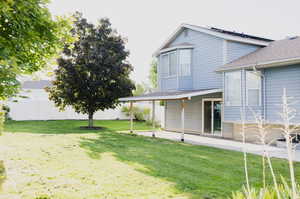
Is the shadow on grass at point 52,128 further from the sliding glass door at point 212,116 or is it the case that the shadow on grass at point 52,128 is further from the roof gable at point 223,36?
the roof gable at point 223,36

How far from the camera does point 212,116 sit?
1502cm

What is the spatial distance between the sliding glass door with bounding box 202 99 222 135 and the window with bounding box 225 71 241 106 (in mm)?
1426

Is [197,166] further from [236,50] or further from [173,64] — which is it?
[173,64]

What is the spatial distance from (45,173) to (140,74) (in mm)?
48433

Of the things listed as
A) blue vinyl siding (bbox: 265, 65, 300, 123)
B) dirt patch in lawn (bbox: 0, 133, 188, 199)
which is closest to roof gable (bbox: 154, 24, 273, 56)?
blue vinyl siding (bbox: 265, 65, 300, 123)

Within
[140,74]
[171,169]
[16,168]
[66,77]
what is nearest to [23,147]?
[16,168]

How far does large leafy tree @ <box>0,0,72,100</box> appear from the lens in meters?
3.51

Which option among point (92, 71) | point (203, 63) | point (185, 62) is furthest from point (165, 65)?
point (92, 71)

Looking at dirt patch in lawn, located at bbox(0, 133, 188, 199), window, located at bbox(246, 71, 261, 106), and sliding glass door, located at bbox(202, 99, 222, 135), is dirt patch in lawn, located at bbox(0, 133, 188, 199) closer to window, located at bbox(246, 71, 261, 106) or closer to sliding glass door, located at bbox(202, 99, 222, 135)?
window, located at bbox(246, 71, 261, 106)

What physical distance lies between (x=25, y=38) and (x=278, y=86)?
34.1ft

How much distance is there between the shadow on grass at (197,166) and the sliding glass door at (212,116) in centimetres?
444

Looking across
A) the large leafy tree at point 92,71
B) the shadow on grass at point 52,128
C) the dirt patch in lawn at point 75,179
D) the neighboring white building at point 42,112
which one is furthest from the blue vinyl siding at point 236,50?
the neighboring white building at point 42,112

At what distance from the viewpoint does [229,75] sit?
13.0 m

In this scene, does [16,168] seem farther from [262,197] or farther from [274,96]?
[274,96]
